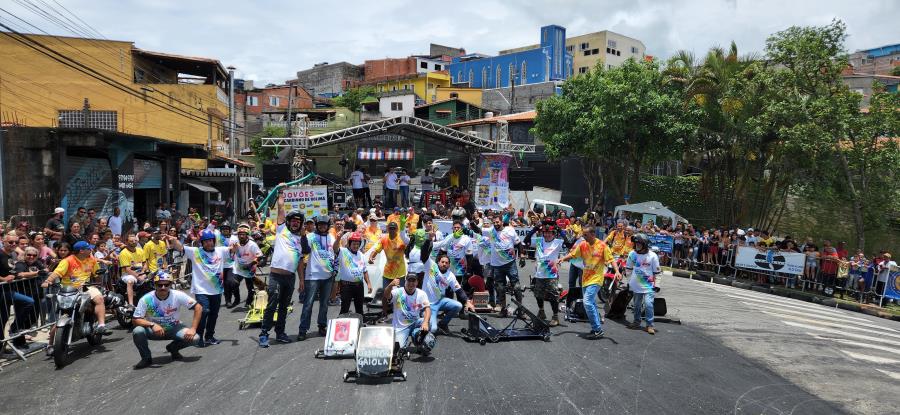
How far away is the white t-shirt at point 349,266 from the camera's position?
29.9 feet

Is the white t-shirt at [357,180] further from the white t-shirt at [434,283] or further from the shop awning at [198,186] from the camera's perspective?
the white t-shirt at [434,283]

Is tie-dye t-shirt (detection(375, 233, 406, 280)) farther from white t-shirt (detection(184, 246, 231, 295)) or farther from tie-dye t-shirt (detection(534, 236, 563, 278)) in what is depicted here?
white t-shirt (detection(184, 246, 231, 295))

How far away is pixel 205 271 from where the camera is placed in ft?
27.8

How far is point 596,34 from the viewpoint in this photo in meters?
70.9

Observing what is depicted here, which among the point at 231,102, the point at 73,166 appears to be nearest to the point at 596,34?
the point at 231,102


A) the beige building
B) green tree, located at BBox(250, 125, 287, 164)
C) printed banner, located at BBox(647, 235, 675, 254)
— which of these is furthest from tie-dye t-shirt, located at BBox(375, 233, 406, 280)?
the beige building

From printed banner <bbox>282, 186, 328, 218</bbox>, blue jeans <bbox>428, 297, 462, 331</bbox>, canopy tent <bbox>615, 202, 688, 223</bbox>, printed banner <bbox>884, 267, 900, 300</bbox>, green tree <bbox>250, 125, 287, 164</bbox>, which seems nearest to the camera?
blue jeans <bbox>428, 297, 462, 331</bbox>

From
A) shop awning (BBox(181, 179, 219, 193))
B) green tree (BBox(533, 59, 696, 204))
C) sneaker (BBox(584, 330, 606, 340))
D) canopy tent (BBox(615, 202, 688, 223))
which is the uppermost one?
green tree (BBox(533, 59, 696, 204))

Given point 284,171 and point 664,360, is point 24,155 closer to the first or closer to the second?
point 284,171

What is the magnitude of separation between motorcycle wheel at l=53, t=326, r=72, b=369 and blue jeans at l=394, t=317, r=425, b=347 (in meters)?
4.37

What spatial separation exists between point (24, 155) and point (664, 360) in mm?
18163

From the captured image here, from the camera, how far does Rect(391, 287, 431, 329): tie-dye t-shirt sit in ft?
→ 26.8

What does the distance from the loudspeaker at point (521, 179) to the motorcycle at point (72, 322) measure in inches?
890

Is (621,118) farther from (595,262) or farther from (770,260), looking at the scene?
(595,262)
